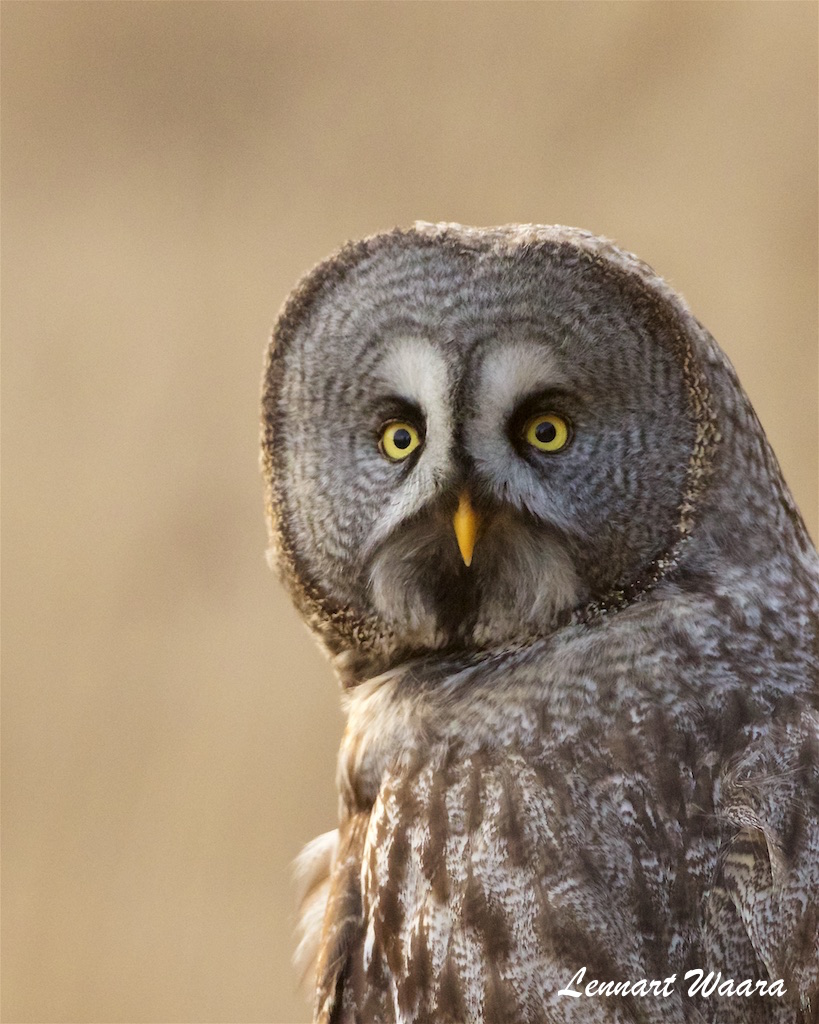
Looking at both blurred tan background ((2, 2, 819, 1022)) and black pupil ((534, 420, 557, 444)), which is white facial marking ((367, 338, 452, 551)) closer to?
black pupil ((534, 420, 557, 444))

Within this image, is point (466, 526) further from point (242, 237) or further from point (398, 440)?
point (242, 237)

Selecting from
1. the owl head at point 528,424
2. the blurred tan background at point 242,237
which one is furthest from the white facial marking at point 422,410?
the blurred tan background at point 242,237

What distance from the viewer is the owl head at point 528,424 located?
1.02 meters

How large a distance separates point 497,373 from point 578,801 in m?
0.38

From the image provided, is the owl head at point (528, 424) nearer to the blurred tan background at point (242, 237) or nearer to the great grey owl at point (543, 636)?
the great grey owl at point (543, 636)

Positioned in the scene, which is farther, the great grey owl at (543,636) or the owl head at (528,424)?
the owl head at (528,424)

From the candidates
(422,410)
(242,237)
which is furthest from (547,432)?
(242,237)

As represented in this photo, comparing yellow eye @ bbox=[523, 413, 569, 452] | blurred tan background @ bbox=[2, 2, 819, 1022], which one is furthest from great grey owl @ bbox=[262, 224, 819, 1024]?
blurred tan background @ bbox=[2, 2, 819, 1022]

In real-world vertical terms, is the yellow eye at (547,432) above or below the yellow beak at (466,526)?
above

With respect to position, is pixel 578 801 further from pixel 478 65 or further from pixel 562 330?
pixel 478 65

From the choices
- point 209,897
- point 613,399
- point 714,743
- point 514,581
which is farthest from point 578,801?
point 209,897

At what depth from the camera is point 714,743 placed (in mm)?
914

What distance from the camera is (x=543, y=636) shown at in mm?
1050

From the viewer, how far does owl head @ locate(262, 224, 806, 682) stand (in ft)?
3.34
